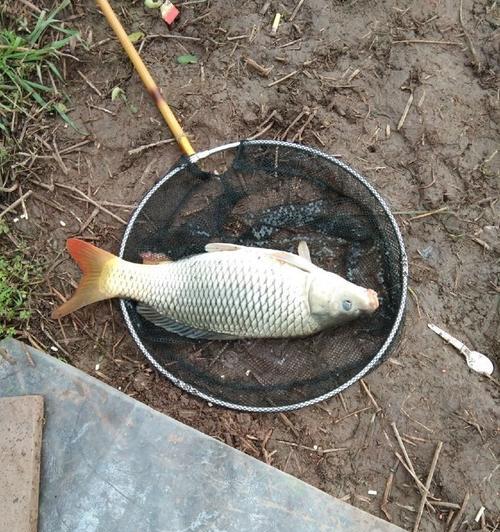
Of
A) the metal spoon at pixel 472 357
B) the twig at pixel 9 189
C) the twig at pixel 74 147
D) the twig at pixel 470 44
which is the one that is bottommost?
the metal spoon at pixel 472 357

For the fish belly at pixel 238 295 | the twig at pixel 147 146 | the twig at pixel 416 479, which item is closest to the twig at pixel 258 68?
the twig at pixel 147 146

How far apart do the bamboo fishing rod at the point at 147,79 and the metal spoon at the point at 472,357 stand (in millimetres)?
1419

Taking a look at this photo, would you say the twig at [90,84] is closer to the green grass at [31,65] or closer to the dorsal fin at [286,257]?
the green grass at [31,65]

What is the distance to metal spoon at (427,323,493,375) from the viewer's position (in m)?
2.72

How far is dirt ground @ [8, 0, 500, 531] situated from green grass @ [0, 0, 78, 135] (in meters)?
0.08

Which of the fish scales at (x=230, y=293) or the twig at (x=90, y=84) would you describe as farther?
the twig at (x=90, y=84)

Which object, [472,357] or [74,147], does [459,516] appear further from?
[74,147]

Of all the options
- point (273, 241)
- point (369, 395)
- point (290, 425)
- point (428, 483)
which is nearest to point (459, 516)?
point (428, 483)

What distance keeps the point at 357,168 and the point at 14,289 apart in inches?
66.3

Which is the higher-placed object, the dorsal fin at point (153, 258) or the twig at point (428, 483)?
the dorsal fin at point (153, 258)

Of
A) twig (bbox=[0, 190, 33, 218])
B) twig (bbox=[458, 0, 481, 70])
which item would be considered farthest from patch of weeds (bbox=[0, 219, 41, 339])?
twig (bbox=[458, 0, 481, 70])

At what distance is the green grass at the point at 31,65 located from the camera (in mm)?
2920

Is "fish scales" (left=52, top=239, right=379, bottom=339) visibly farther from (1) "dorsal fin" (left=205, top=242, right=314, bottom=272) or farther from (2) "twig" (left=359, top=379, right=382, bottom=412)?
(2) "twig" (left=359, top=379, right=382, bottom=412)

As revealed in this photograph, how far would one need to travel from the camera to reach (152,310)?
2709 mm
